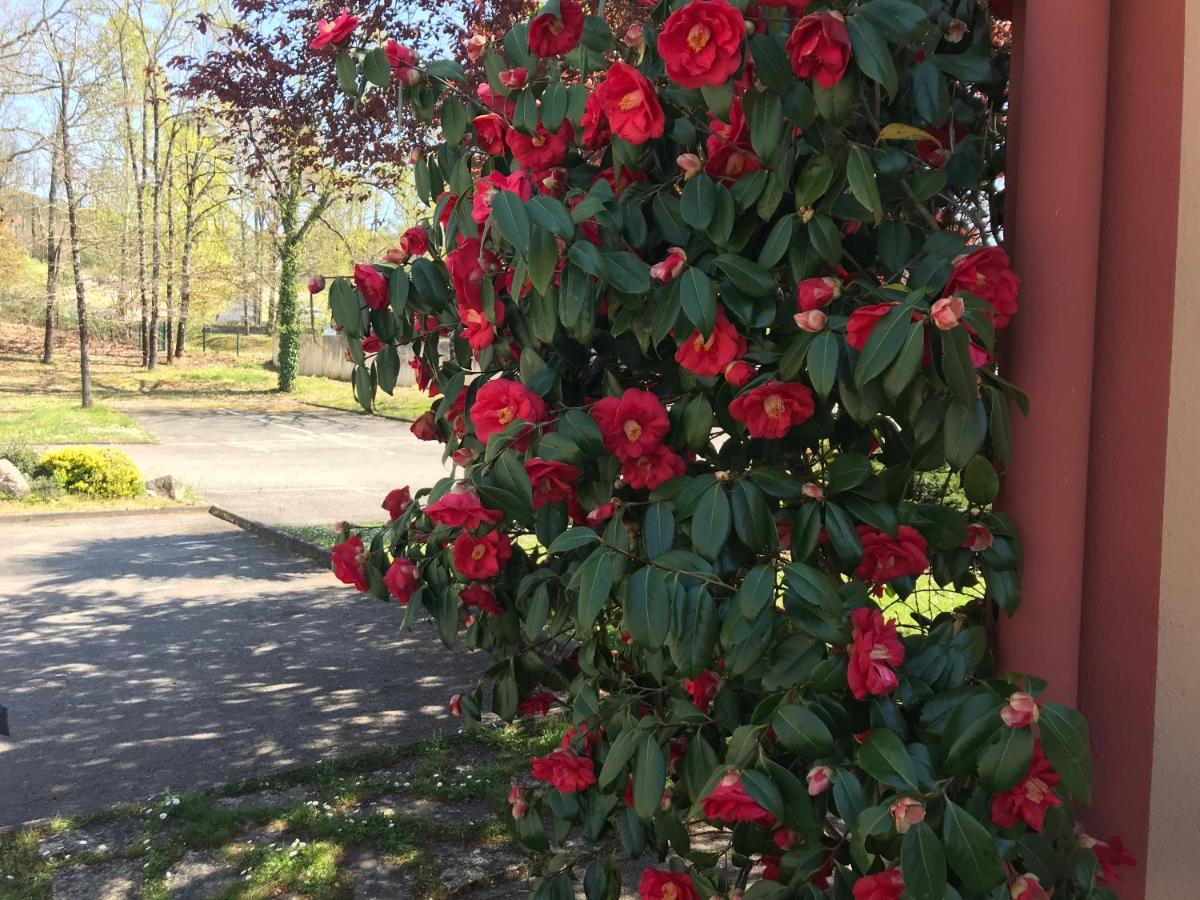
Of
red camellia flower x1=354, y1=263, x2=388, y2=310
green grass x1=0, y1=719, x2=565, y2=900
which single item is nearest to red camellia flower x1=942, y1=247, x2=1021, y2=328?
red camellia flower x1=354, y1=263, x2=388, y2=310

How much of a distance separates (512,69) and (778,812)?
1.53m

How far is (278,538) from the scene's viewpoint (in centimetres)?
970

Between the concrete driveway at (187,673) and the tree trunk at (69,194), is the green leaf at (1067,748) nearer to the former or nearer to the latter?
the concrete driveway at (187,673)

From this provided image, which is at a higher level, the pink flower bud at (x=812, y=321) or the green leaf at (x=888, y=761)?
the pink flower bud at (x=812, y=321)

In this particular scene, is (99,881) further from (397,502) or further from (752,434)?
(752,434)

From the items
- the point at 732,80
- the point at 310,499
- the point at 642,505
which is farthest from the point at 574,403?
the point at 310,499

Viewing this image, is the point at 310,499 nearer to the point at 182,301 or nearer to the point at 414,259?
the point at 414,259

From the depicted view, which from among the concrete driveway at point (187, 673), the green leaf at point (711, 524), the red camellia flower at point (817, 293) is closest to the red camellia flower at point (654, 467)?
the green leaf at point (711, 524)

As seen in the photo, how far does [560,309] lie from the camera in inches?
70.9

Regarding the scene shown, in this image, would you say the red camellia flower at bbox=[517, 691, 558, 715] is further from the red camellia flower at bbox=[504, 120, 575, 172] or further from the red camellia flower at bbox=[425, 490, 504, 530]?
the red camellia flower at bbox=[504, 120, 575, 172]

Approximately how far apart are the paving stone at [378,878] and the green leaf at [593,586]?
1859 millimetres

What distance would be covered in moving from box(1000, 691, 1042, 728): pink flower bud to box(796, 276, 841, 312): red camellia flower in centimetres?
64

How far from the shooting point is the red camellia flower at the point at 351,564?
2.32 metres

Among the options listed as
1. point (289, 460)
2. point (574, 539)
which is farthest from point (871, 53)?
point (289, 460)
